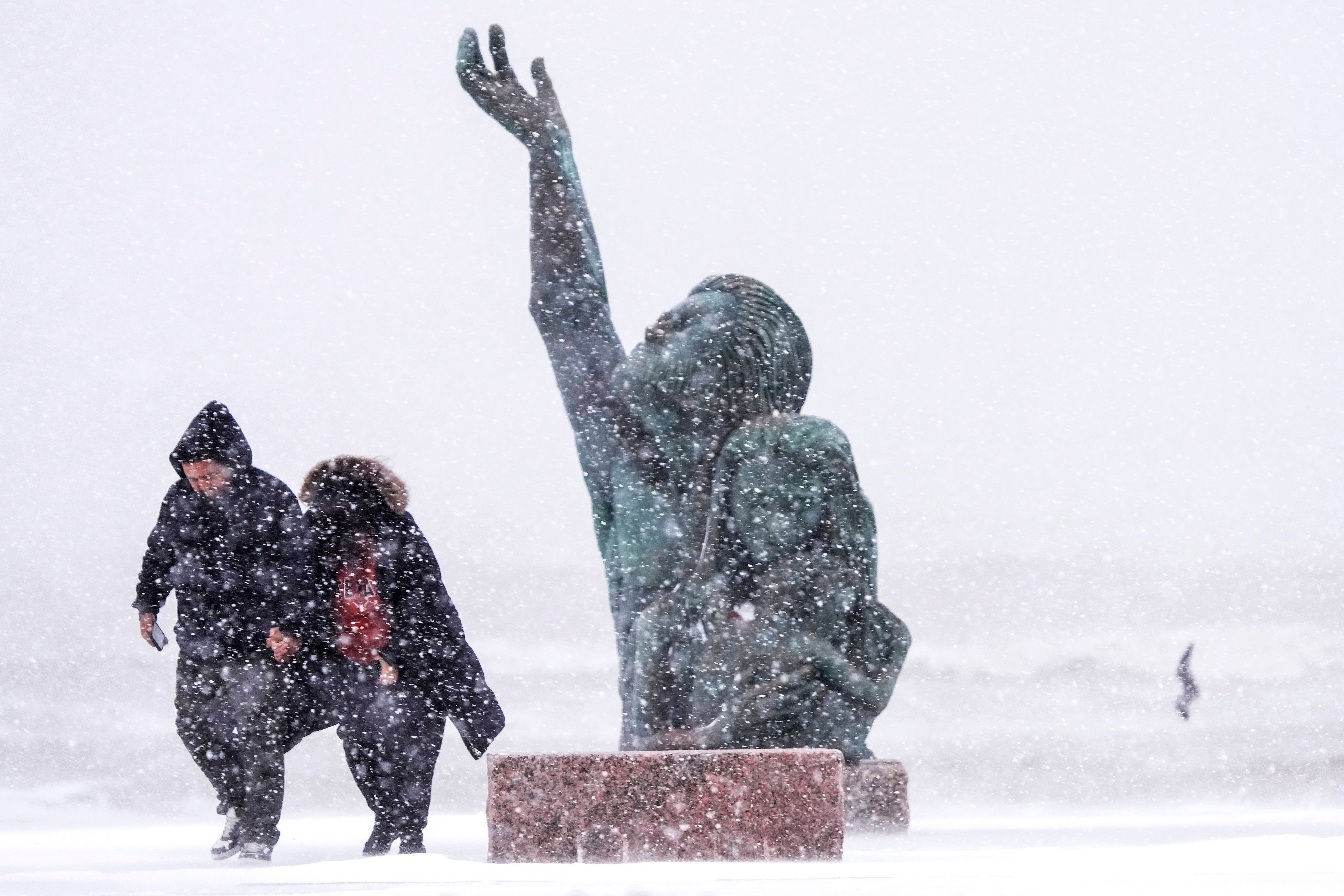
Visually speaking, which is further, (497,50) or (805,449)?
(497,50)

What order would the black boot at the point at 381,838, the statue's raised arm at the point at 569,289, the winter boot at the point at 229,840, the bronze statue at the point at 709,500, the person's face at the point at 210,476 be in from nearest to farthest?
the black boot at the point at 381,838
the winter boot at the point at 229,840
the person's face at the point at 210,476
the bronze statue at the point at 709,500
the statue's raised arm at the point at 569,289

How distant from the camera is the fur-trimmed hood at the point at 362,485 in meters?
6.05

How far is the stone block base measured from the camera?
722cm

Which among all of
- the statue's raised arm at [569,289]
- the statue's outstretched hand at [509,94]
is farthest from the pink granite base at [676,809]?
the statue's outstretched hand at [509,94]

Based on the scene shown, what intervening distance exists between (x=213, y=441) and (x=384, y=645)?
3.13 ft

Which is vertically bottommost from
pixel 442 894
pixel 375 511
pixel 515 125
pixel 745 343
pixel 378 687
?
pixel 442 894

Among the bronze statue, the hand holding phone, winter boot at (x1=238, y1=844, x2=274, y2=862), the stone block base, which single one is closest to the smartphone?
the hand holding phone

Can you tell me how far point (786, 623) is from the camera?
652 cm

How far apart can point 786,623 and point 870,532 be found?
1.96ft

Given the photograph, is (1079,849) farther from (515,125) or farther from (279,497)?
(515,125)

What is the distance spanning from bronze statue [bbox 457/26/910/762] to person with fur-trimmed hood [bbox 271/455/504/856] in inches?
32.7

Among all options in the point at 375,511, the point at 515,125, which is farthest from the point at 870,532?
the point at 515,125

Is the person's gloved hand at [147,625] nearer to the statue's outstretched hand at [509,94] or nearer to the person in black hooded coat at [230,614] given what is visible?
the person in black hooded coat at [230,614]

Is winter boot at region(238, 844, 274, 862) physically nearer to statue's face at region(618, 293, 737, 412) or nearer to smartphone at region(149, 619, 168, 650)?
smartphone at region(149, 619, 168, 650)
